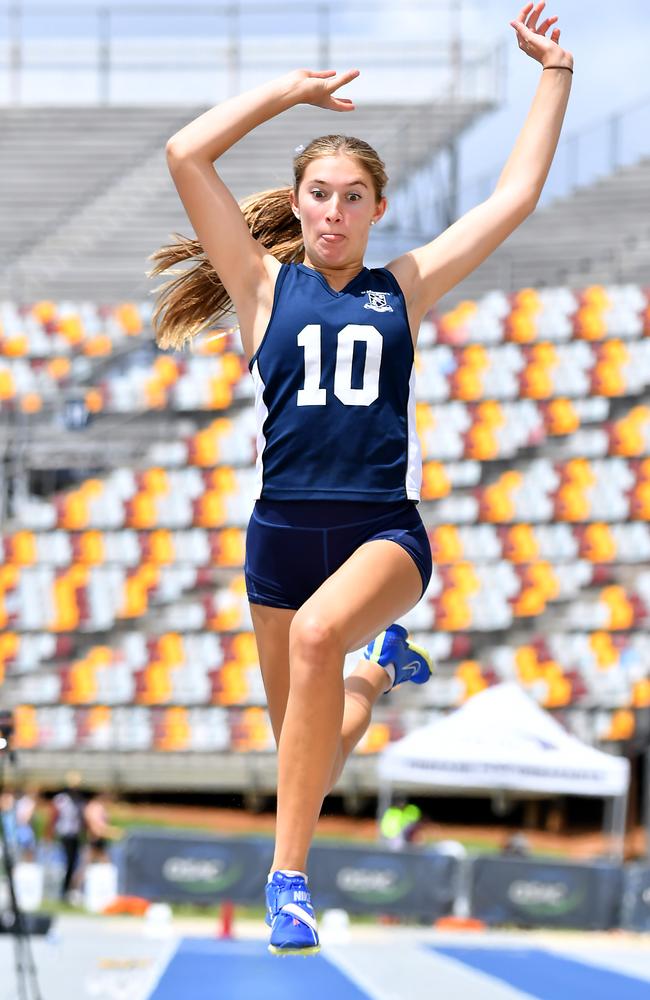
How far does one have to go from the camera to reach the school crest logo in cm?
389

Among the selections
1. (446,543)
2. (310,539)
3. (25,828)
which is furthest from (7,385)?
(310,539)

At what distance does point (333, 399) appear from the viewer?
3785mm

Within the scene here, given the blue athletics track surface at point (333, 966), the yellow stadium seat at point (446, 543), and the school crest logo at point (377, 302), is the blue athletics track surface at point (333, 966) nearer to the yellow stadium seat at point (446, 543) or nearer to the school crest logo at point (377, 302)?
the school crest logo at point (377, 302)

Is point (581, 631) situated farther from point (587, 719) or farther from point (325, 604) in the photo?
point (325, 604)

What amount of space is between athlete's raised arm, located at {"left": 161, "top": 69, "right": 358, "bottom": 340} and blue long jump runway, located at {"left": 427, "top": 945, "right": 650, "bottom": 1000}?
740 centimetres

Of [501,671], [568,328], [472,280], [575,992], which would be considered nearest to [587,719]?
[501,671]

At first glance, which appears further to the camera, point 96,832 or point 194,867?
point 96,832

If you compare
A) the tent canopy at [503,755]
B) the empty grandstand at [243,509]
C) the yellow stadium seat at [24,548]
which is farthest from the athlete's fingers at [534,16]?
the yellow stadium seat at [24,548]

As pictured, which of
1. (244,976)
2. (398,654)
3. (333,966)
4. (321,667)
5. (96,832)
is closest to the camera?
(321,667)

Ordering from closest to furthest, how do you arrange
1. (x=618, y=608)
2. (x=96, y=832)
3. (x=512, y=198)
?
(x=512, y=198)
(x=96, y=832)
(x=618, y=608)

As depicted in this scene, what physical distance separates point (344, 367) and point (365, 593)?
1.69 feet

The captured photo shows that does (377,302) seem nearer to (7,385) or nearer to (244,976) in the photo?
(244,976)

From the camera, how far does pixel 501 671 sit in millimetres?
22391

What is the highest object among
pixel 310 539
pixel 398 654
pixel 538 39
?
pixel 538 39
